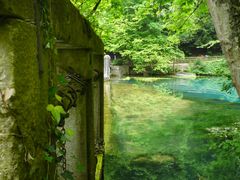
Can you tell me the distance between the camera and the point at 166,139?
762 centimetres

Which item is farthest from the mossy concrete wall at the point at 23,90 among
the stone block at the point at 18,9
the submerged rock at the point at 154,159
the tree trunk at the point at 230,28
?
the submerged rock at the point at 154,159

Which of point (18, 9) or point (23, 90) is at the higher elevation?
point (18, 9)

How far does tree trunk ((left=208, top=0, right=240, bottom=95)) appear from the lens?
1.96 m

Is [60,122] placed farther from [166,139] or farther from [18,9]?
[166,139]

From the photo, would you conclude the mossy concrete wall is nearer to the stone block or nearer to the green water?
the stone block

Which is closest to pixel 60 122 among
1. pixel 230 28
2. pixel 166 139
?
pixel 230 28

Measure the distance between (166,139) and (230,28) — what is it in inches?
230

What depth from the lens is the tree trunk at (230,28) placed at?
6.44 feet

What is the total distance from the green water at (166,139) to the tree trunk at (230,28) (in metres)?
3.63

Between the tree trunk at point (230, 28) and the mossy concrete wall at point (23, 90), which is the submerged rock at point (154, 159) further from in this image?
the mossy concrete wall at point (23, 90)

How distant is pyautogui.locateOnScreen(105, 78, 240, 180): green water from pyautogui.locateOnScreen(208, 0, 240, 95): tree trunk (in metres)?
3.63

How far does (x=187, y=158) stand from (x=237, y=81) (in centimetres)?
459

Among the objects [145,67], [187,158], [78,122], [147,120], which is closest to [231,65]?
[78,122]

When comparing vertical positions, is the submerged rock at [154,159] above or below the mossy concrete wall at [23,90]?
below
